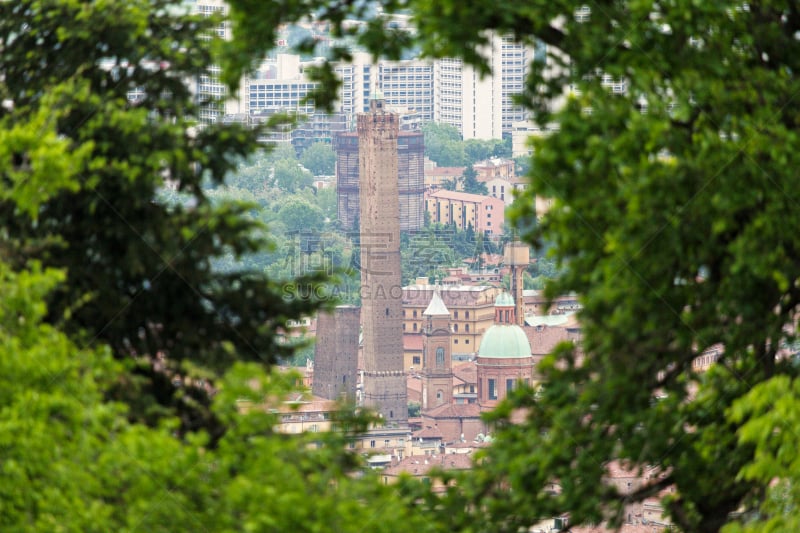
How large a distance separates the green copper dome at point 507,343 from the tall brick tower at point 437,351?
19 centimetres

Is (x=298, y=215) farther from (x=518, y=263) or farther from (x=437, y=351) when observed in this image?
(x=437, y=351)

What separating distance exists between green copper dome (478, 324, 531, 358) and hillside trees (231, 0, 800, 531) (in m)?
0.79

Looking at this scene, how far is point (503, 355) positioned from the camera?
372 cm

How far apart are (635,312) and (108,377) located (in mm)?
1110

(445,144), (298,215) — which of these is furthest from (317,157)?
(445,144)

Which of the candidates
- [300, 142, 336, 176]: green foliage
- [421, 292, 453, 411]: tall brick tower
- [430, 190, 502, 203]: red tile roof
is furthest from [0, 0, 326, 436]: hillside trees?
[421, 292, 453, 411]: tall brick tower

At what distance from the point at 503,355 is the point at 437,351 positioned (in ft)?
6.16

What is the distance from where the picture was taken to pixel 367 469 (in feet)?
8.14

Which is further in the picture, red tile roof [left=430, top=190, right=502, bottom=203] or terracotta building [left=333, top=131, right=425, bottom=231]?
terracotta building [left=333, top=131, right=425, bottom=231]

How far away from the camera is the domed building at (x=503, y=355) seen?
10.8ft

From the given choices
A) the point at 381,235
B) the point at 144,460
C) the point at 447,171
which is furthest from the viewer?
the point at 381,235

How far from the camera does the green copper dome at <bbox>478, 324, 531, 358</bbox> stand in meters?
3.45

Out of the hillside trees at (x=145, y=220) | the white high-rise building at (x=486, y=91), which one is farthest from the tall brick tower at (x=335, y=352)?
the white high-rise building at (x=486, y=91)

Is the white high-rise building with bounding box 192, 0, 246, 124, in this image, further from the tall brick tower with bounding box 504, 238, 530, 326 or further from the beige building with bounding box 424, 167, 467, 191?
the beige building with bounding box 424, 167, 467, 191
